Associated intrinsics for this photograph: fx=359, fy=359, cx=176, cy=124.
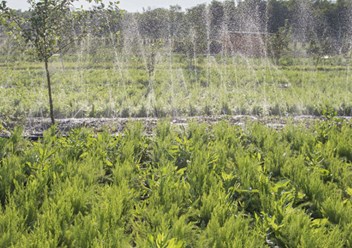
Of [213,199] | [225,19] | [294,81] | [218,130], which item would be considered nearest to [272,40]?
[294,81]

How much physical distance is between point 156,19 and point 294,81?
29724 millimetres

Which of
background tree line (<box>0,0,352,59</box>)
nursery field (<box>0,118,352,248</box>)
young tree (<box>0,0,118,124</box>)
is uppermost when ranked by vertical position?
background tree line (<box>0,0,352,59</box>)

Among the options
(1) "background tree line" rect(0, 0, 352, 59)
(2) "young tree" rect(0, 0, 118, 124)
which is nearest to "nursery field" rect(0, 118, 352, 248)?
(2) "young tree" rect(0, 0, 118, 124)

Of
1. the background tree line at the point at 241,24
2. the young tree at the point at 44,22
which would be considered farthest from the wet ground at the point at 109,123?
the background tree line at the point at 241,24

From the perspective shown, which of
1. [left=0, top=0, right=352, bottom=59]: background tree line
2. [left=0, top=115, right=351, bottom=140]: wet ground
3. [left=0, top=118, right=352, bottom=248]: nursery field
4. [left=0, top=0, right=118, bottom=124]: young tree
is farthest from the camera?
[left=0, top=0, right=352, bottom=59]: background tree line

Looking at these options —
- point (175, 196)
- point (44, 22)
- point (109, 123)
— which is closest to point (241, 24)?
point (109, 123)

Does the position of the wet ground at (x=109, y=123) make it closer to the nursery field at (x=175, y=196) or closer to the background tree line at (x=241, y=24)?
the nursery field at (x=175, y=196)

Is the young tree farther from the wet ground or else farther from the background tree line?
the background tree line

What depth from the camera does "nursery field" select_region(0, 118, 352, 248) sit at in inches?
93.0

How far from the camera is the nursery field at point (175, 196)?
7.75 feet

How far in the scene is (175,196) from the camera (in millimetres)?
2906

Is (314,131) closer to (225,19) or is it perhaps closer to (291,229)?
(291,229)

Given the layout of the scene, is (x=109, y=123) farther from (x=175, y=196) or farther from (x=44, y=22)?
(x=175, y=196)

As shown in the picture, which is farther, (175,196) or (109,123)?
(109,123)
